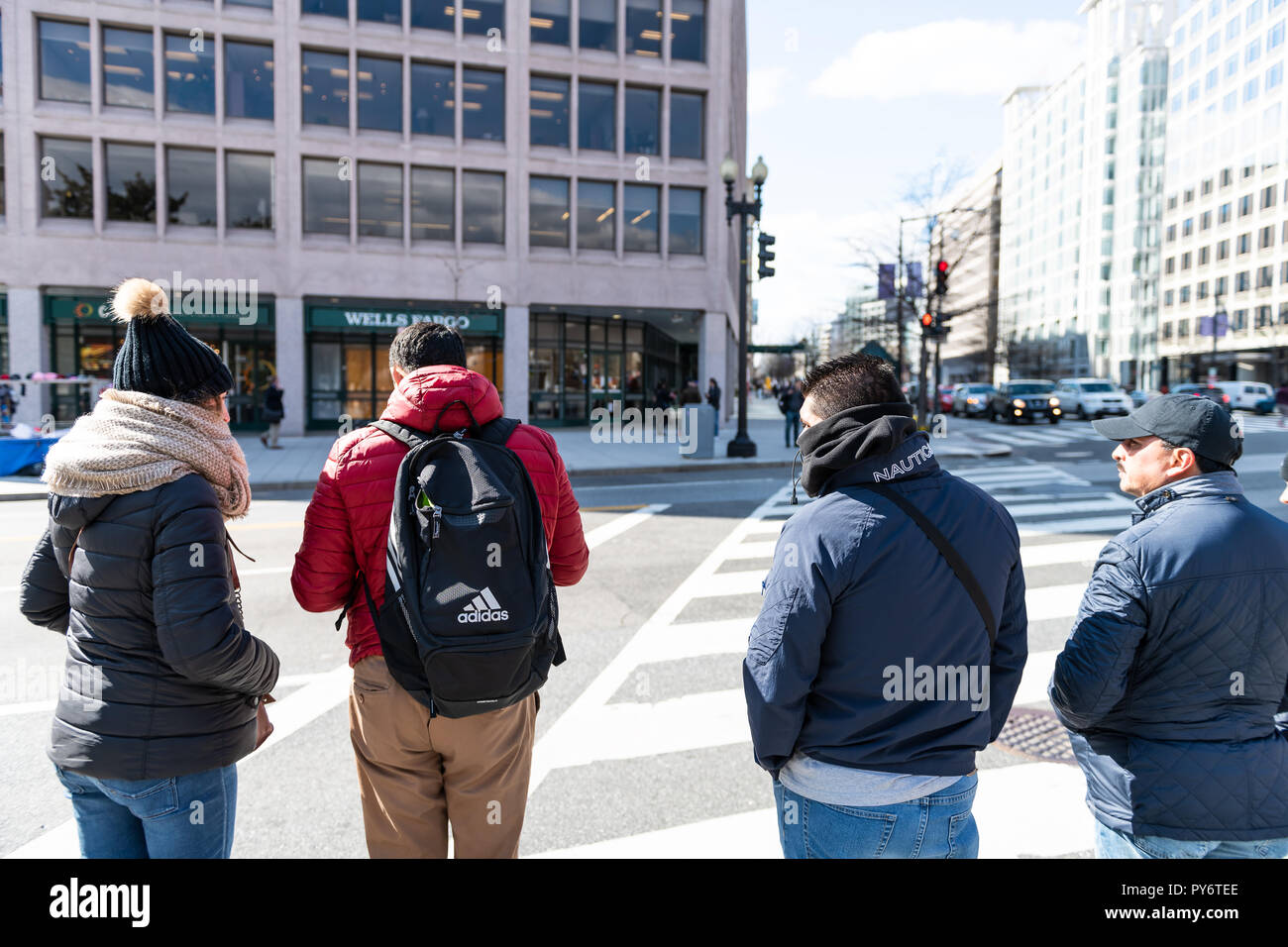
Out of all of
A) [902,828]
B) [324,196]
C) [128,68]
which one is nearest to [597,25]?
[324,196]

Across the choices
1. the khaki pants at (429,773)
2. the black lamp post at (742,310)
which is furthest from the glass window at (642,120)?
the khaki pants at (429,773)

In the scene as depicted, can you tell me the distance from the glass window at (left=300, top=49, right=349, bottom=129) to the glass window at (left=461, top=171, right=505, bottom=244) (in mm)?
4181

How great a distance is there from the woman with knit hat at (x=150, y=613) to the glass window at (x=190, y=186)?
27719mm

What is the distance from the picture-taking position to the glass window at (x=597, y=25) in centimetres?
2895

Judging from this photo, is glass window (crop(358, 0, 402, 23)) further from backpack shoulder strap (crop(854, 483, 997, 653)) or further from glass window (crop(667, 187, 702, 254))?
backpack shoulder strap (crop(854, 483, 997, 653))

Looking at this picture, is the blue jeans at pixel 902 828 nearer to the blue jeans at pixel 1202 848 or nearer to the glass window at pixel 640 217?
the blue jeans at pixel 1202 848

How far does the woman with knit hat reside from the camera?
2221mm

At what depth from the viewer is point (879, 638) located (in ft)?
6.86

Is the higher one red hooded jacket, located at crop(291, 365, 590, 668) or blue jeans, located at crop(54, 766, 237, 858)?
red hooded jacket, located at crop(291, 365, 590, 668)

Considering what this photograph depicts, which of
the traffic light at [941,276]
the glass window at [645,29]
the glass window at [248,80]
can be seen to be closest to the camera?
the traffic light at [941,276]

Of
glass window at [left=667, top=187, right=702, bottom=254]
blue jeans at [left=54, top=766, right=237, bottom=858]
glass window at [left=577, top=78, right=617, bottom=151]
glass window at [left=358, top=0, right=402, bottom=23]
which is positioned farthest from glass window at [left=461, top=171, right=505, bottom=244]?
blue jeans at [left=54, top=766, right=237, bottom=858]

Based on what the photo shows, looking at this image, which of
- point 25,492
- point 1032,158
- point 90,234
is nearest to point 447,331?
point 25,492

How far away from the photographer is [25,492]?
14.1m

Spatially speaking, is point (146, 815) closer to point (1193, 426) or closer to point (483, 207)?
point (1193, 426)
